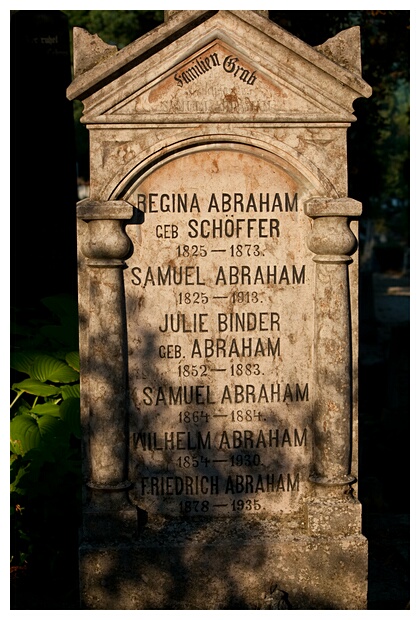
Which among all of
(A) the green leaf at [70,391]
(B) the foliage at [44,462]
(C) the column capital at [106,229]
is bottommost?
(B) the foliage at [44,462]

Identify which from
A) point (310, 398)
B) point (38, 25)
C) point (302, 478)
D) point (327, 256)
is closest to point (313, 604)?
point (302, 478)

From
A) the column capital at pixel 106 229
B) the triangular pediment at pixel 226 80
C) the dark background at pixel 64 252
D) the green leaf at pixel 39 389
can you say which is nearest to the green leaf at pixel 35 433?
the green leaf at pixel 39 389

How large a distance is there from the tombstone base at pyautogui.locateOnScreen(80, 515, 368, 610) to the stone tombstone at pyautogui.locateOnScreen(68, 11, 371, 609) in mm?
10

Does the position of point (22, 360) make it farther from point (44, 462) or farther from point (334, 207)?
point (334, 207)

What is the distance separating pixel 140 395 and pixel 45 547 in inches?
57.8

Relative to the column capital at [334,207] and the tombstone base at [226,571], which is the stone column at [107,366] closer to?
the tombstone base at [226,571]

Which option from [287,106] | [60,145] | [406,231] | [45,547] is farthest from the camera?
[406,231]

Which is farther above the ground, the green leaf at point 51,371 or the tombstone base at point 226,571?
the green leaf at point 51,371

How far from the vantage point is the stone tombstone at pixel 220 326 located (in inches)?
199

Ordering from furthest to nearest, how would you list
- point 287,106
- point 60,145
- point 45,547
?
point 60,145
point 45,547
point 287,106

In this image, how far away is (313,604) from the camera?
526 cm

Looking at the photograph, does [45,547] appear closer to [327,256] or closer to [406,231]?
[327,256]

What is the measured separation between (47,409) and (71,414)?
0.30m

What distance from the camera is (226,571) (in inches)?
206
